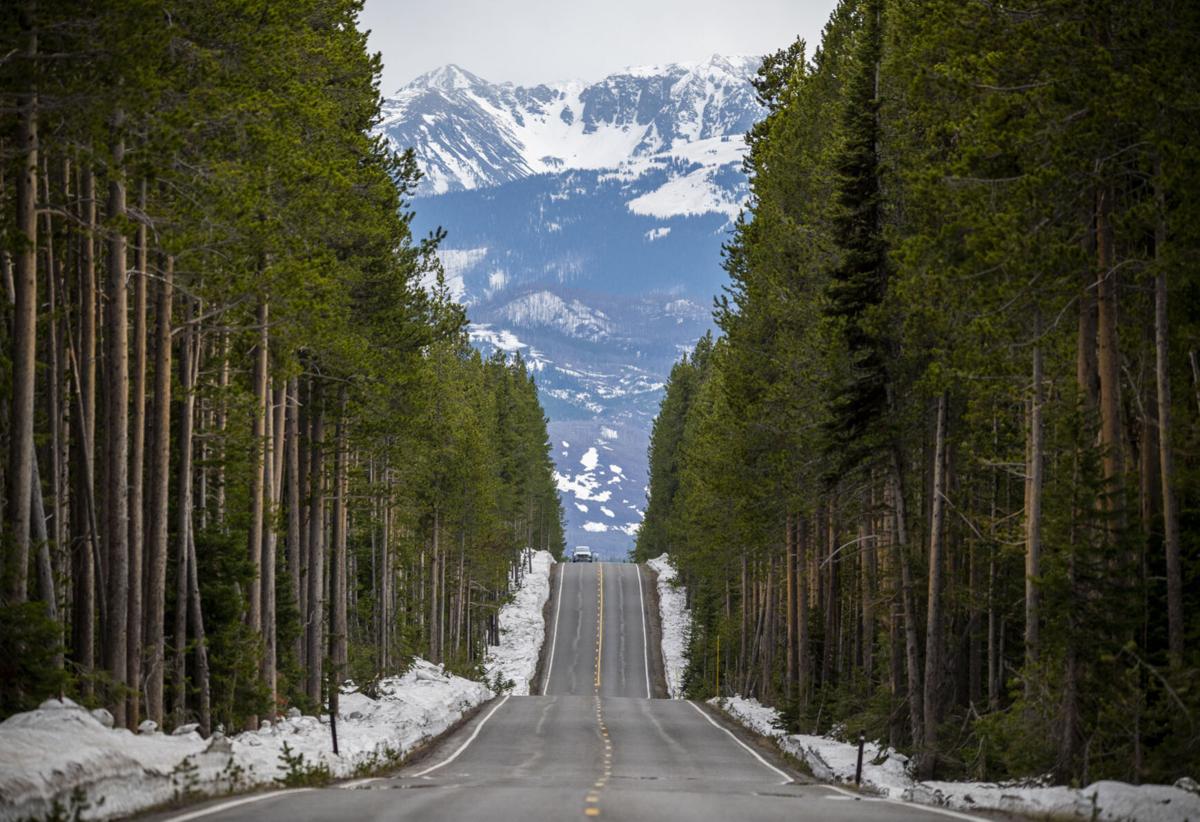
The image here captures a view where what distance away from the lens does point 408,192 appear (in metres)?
34.8

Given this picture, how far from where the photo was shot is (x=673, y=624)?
93.1 meters

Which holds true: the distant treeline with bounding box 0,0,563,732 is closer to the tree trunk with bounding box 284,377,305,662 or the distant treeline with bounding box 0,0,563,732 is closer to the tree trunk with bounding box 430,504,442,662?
the tree trunk with bounding box 284,377,305,662

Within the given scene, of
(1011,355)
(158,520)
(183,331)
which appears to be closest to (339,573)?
(183,331)

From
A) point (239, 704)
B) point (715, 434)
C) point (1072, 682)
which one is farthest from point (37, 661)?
point (715, 434)

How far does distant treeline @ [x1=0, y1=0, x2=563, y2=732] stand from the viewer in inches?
651

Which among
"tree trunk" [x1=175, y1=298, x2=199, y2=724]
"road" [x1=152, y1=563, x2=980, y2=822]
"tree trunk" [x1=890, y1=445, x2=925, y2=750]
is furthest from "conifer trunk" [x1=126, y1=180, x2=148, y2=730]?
"tree trunk" [x1=890, y1=445, x2=925, y2=750]

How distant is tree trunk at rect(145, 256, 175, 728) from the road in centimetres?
329

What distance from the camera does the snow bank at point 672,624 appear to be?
77.9m

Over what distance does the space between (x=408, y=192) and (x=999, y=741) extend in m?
19.8

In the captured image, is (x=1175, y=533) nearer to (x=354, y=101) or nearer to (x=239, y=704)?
(x=239, y=704)

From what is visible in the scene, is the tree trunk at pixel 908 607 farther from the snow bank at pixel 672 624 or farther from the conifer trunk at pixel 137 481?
the snow bank at pixel 672 624

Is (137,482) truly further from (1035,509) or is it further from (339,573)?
(339,573)

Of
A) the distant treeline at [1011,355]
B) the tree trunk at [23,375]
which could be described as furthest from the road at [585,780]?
the tree trunk at [23,375]

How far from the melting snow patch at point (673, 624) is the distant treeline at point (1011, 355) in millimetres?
38816
